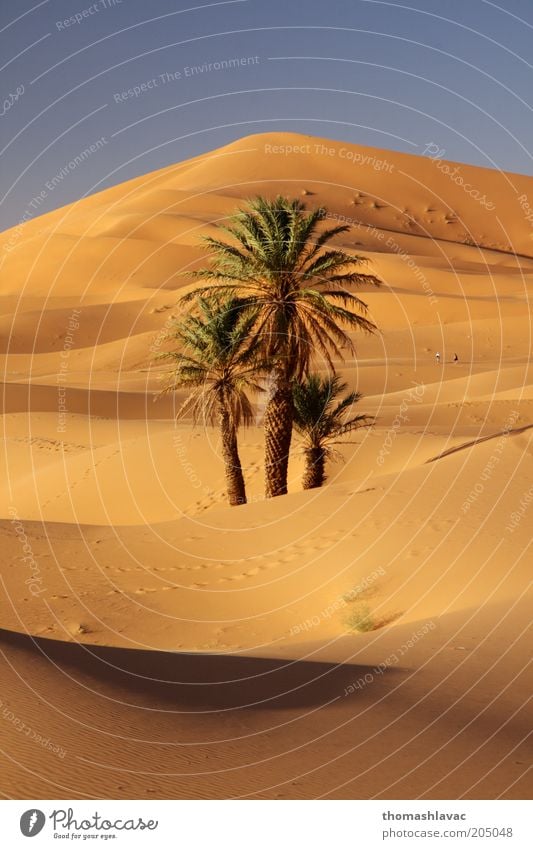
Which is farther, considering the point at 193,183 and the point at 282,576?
the point at 193,183

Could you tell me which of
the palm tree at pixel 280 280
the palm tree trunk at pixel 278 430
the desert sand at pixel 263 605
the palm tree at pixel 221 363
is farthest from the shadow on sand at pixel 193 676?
the palm tree trunk at pixel 278 430

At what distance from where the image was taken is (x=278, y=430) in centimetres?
2002

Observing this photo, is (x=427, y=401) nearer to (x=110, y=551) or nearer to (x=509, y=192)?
(x=110, y=551)

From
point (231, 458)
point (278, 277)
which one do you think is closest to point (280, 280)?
point (278, 277)

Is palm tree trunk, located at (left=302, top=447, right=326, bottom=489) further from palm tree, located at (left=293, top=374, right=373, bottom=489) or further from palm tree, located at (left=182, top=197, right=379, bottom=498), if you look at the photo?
palm tree, located at (left=182, top=197, right=379, bottom=498)

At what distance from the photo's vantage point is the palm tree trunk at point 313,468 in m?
21.2

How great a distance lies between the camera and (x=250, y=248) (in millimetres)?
19406

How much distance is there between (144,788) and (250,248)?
1429cm

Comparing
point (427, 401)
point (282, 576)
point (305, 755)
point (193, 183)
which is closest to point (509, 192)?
point (193, 183)

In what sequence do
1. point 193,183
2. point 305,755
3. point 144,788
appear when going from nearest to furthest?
point 144,788 → point 305,755 → point 193,183

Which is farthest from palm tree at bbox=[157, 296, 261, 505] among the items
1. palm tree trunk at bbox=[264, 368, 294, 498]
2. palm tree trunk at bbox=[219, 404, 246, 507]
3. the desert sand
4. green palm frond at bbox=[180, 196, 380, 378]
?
the desert sand

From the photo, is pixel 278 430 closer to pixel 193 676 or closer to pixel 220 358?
pixel 220 358

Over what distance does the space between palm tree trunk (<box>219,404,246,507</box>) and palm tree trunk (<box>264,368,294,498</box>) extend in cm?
73

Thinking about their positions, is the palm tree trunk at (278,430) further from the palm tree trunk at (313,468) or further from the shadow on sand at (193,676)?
the shadow on sand at (193,676)
